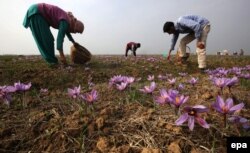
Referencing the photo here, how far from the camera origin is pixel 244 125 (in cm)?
138

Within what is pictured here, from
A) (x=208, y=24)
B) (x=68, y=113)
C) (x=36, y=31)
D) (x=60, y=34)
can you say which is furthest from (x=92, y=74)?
(x=208, y=24)

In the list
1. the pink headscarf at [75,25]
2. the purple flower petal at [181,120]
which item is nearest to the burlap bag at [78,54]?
the pink headscarf at [75,25]

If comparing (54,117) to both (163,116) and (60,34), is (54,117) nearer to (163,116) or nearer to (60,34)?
(163,116)

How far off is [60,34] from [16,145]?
4388 millimetres

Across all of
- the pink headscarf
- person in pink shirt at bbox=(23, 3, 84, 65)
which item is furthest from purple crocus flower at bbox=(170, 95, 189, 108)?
the pink headscarf

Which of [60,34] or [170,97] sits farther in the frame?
[60,34]

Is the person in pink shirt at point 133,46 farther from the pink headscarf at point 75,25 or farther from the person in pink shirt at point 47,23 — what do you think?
the person in pink shirt at point 47,23

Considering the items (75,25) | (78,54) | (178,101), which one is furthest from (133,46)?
(178,101)

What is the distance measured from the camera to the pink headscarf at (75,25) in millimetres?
6012

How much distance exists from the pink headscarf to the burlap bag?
589mm

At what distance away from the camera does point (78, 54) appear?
21.7 ft

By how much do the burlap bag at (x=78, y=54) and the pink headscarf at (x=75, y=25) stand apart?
59cm

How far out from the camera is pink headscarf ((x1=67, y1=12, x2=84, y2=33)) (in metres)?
6.01

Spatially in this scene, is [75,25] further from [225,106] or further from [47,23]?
[225,106]
